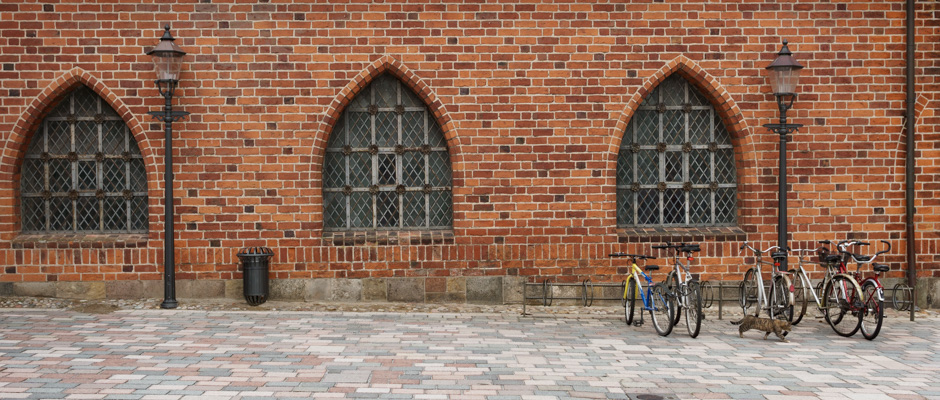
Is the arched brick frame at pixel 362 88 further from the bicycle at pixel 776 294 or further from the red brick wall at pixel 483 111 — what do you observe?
the bicycle at pixel 776 294

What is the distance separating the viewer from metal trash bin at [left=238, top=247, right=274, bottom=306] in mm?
10469

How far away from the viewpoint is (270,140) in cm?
1084

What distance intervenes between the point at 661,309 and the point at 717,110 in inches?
139

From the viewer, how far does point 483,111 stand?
10930 mm

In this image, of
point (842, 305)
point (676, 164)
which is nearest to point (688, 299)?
point (842, 305)

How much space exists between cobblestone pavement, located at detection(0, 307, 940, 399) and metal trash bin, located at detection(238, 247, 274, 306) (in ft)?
2.01

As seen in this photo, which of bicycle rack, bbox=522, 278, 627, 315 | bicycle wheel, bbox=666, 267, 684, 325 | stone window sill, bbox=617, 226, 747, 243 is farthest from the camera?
stone window sill, bbox=617, 226, 747, 243

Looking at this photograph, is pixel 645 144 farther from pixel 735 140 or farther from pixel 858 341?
pixel 858 341

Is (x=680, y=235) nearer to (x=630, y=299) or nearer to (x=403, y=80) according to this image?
(x=630, y=299)

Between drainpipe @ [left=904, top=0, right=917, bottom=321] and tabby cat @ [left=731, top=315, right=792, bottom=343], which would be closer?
tabby cat @ [left=731, top=315, right=792, bottom=343]

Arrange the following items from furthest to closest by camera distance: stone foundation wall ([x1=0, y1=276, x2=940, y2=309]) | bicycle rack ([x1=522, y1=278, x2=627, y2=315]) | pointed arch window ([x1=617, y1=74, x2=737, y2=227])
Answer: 1. pointed arch window ([x1=617, y1=74, x2=737, y2=227])
2. stone foundation wall ([x1=0, y1=276, x2=940, y2=309])
3. bicycle rack ([x1=522, y1=278, x2=627, y2=315])

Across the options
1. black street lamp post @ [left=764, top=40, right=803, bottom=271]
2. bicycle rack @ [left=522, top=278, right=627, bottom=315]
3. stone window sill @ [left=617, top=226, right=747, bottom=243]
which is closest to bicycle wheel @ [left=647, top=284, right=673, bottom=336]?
bicycle rack @ [left=522, top=278, right=627, bottom=315]

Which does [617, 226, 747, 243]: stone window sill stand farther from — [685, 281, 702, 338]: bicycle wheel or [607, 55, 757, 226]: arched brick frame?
[685, 281, 702, 338]: bicycle wheel

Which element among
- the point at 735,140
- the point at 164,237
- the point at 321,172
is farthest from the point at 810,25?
the point at 164,237
